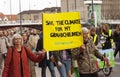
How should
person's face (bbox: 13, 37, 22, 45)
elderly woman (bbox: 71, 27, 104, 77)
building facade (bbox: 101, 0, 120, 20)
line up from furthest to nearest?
building facade (bbox: 101, 0, 120, 20) < elderly woman (bbox: 71, 27, 104, 77) < person's face (bbox: 13, 37, 22, 45)

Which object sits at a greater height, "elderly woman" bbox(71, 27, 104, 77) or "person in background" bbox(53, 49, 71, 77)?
"elderly woman" bbox(71, 27, 104, 77)

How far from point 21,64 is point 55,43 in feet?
2.31

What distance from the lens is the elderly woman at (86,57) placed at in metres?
6.29

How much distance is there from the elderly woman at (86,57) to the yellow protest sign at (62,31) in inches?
5.0

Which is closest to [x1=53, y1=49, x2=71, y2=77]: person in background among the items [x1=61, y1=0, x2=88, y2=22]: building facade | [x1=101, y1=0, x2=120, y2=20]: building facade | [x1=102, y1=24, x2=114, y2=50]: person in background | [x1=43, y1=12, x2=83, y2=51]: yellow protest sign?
[x1=102, y1=24, x2=114, y2=50]: person in background

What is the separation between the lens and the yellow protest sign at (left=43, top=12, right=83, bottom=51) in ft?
21.1

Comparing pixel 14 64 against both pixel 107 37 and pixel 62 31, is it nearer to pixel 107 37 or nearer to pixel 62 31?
pixel 62 31

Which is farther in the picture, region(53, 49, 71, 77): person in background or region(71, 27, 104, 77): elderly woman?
region(53, 49, 71, 77): person in background

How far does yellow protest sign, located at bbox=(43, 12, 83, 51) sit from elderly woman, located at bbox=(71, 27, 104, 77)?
128mm

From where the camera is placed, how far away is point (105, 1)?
124m

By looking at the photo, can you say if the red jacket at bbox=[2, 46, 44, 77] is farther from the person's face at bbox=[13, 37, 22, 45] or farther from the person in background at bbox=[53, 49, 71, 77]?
the person in background at bbox=[53, 49, 71, 77]

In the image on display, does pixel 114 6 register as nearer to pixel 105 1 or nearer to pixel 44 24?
pixel 105 1

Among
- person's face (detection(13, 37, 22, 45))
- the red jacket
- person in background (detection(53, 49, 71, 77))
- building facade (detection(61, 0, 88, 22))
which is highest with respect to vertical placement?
building facade (detection(61, 0, 88, 22))

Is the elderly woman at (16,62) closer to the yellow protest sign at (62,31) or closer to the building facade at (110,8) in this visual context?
the yellow protest sign at (62,31)
